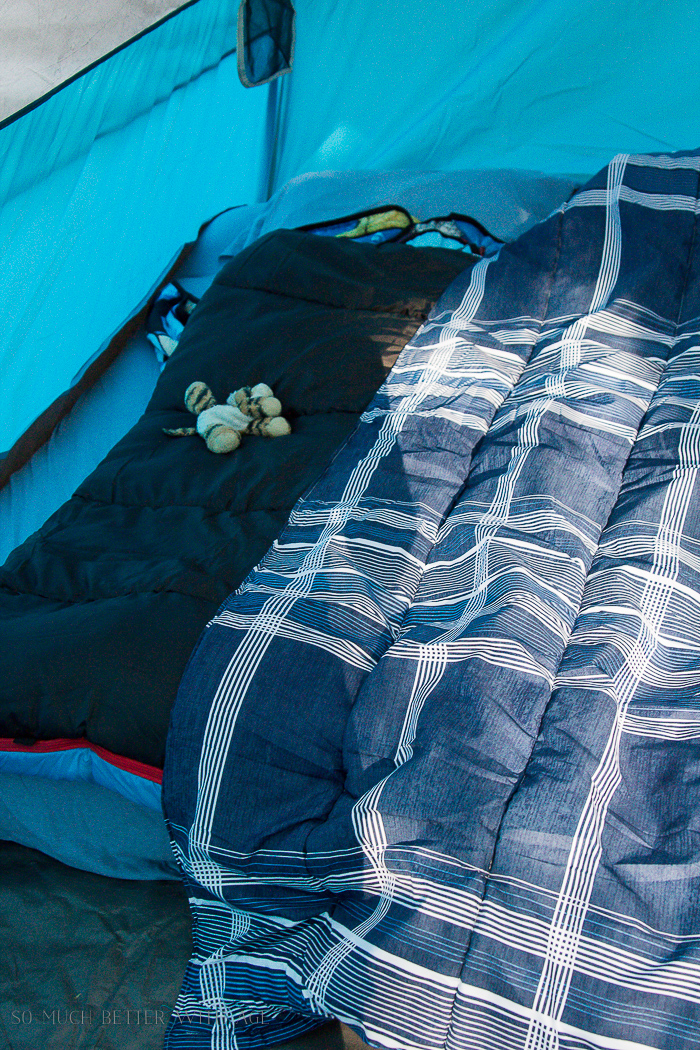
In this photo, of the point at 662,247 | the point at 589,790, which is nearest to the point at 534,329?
the point at 662,247

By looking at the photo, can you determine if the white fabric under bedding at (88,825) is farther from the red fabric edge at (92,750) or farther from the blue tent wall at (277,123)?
the blue tent wall at (277,123)

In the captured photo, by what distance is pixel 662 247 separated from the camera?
4.45ft

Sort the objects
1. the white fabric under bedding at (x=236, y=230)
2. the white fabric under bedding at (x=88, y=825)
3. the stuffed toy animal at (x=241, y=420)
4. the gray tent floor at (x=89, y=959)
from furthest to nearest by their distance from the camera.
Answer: the white fabric under bedding at (x=236, y=230) → the stuffed toy animal at (x=241, y=420) → the white fabric under bedding at (x=88, y=825) → the gray tent floor at (x=89, y=959)

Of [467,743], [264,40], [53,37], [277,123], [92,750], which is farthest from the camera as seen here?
[277,123]

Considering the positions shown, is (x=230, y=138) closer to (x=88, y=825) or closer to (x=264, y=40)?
(x=264, y=40)

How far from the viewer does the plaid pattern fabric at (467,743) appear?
2.21ft

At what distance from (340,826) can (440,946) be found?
0.13 meters

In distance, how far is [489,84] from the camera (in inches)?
78.2

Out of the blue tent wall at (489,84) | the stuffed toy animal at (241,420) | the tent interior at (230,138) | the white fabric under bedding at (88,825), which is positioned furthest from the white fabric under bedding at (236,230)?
the white fabric under bedding at (88,825)

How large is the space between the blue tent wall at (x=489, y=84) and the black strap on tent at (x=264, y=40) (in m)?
0.08

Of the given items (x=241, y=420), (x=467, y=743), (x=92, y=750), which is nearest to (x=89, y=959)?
(x=92, y=750)

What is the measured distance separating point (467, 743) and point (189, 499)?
632 mm

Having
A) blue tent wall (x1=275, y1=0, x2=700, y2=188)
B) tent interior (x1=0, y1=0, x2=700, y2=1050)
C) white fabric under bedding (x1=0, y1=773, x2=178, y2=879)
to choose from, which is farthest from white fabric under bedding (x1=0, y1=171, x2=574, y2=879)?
white fabric under bedding (x1=0, y1=773, x2=178, y2=879)

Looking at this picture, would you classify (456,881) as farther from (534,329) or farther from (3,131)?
(3,131)
